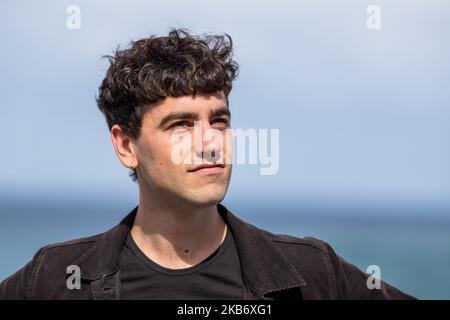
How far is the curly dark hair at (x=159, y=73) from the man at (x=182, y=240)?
12 mm

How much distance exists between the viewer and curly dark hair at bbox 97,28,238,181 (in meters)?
6.48

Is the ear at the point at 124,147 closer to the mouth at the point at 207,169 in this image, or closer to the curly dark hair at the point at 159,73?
the curly dark hair at the point at 159,73

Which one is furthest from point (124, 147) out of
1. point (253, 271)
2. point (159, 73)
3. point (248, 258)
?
point (253, 271)

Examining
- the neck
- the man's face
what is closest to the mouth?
→ the man's face

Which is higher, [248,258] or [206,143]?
[206,143]

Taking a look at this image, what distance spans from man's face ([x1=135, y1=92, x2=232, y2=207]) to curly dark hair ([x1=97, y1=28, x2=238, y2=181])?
105mm

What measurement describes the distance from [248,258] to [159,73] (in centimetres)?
160

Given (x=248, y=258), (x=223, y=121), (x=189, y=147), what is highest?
→ (x=223, y=121)

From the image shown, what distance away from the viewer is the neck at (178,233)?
644cm

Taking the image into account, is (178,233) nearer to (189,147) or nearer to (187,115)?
(189,147)

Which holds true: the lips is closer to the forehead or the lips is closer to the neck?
the neck

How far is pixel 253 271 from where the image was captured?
6.34 metres

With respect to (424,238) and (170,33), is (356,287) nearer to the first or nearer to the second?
(170,33)

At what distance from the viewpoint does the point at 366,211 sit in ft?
291
